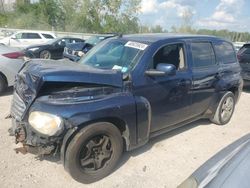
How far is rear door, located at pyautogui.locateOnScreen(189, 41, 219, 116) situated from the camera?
4465mm

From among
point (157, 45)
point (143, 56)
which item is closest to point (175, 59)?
point (157, 45)

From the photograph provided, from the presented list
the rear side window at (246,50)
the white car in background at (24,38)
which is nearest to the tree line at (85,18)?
the white car in background at (24,38)

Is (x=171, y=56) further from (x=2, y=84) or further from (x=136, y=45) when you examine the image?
(x=2, y=84)

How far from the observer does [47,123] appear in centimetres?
290

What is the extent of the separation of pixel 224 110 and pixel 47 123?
3.83m

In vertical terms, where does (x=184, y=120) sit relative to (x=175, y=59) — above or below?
below

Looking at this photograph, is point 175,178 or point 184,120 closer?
point 175,178

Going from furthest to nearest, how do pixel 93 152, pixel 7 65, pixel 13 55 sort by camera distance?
pixel 13 55 < pixel 7 65 < pixel 93 152

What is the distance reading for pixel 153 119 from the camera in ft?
12.6

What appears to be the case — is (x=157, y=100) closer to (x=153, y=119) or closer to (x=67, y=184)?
(x=153, y=119)

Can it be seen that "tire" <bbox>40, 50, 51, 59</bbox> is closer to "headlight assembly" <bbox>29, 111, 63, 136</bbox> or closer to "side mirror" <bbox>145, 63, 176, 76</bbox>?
"side mirror" <bbox>145, 63, 176, 76</bbox>

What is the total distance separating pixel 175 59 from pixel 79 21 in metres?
35.4

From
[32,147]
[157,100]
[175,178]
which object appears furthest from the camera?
[157,100]

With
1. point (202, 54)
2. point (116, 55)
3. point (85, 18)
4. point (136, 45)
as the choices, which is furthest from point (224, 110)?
point (85, 18)
